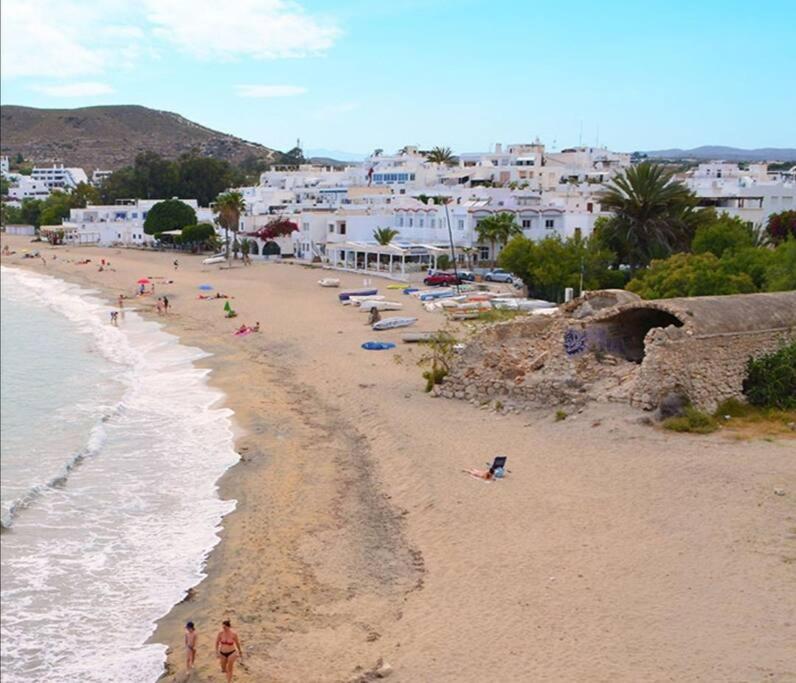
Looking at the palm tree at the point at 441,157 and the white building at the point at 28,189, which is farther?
the white building at the point at 28,189

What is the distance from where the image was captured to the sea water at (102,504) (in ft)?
39.4

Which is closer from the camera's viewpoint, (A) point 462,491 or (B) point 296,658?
(B) point 296,658

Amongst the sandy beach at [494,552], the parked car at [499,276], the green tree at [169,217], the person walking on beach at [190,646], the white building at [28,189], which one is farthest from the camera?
the white building at [28,189]

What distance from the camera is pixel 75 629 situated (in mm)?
12305

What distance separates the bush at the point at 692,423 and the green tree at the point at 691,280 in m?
12.0

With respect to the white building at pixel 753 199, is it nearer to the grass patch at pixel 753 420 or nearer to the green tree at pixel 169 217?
the grass patch at pixel 753 420

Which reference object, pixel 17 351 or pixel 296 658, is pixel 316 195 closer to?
pixel 17 351

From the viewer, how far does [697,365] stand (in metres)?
19.0

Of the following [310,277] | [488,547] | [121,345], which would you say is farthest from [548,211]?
[488,547]

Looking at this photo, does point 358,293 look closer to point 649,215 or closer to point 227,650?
point 649,215

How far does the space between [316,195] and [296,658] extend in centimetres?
7336

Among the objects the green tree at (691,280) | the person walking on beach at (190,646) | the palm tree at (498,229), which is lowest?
the person walking on beach at (190,646)

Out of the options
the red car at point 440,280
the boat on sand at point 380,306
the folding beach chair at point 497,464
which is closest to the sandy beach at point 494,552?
the folding beach chair at point 497,464

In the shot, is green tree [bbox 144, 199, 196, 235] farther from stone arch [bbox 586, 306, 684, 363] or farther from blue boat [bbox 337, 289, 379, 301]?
stone arch [bbox 586, 306, 684, 363]
